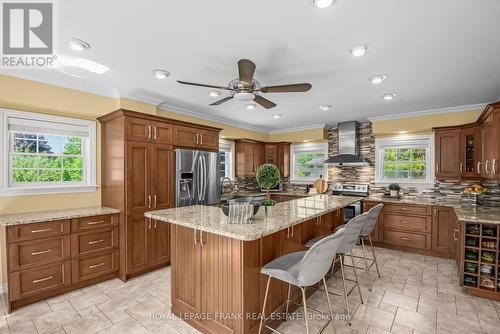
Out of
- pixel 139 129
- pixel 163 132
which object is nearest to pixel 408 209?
pixel 163 132

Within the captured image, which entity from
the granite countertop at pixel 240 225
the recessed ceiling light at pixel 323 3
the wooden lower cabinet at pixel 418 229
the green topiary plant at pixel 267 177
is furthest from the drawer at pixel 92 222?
the wooden lower cabinet at pixel 418 229

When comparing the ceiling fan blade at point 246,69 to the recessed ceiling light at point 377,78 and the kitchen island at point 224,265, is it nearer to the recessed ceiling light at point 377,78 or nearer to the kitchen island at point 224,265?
the kitchen island at point 224,265

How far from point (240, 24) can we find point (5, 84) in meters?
2.76

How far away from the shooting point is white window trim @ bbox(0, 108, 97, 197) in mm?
2793

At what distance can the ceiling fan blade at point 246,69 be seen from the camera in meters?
2.07

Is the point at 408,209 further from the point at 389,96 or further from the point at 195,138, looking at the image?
the point at 195,138

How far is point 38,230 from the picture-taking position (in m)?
2.61

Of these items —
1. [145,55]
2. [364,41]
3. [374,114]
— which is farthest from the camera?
[374,114]

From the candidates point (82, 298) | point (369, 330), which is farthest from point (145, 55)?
point (369, 330)

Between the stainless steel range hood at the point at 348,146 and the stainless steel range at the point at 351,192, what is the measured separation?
480 millimetres

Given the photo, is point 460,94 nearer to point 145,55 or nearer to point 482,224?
point 482,224

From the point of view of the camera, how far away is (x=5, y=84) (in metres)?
2.67

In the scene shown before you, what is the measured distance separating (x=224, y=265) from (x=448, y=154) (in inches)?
172

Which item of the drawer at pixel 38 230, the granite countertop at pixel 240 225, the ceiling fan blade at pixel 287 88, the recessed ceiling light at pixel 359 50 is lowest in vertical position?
the drawer at pixel 38 230
